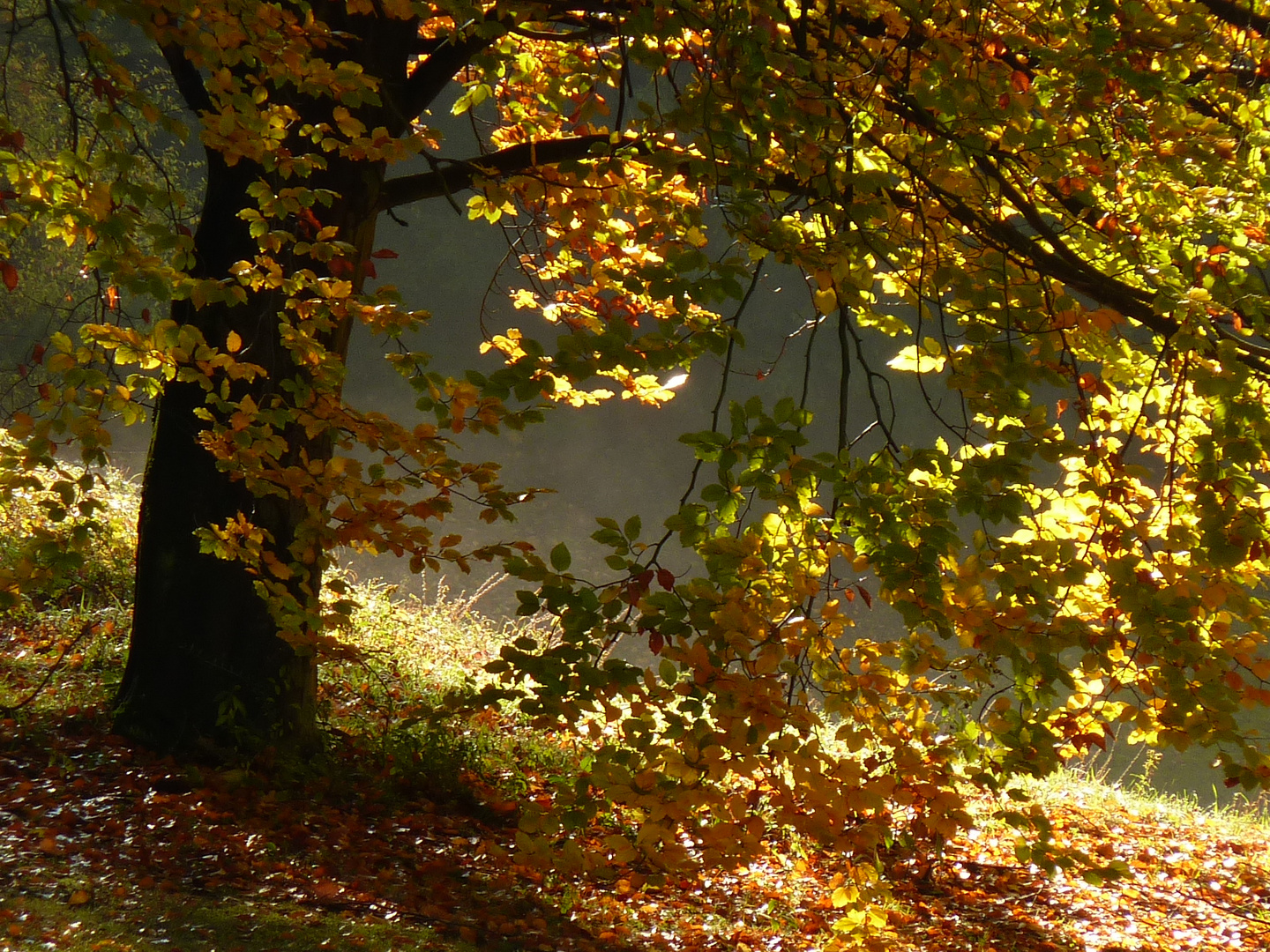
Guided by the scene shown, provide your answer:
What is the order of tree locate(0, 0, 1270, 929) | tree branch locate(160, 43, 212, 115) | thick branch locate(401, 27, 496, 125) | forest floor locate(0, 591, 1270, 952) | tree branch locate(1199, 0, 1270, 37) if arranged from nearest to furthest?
tree locate(0, 0, 1270, 929), forest floor locate(0, 591, 1270, 952), tree branch locate(1199, 0, 1270, 37), tree branch locate(160, 43, 212, 115), thick branch locate(401, 27, 496, 125)

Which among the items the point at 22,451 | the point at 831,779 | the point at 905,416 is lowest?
the point at 831,779

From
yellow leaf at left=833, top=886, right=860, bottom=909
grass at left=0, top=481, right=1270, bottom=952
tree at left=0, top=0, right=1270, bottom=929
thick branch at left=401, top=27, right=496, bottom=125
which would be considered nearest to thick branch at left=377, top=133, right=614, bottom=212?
thick branch at left=401, top=27, right=496, bottom=125

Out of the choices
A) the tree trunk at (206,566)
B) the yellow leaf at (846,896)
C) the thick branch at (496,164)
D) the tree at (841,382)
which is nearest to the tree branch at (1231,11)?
the tree at (841,382)

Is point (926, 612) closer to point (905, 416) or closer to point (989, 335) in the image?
point (989, 335)

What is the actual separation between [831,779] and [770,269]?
600 inches

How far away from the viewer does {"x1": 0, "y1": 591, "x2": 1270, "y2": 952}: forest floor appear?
252 cm

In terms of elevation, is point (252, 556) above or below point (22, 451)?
below

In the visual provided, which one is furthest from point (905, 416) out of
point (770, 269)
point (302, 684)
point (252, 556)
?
point (252, 556)

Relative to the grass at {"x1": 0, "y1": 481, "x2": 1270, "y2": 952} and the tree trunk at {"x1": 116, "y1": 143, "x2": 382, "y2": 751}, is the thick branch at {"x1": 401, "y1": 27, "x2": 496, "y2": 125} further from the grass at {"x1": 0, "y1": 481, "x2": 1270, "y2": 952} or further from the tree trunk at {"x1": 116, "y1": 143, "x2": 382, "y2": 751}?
the grass at {"x1": 0, "y1": 481, "x2": 1270, "y2": 952}

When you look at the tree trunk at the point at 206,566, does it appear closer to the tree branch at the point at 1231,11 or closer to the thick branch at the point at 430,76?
the thick branch at the point at 430,76

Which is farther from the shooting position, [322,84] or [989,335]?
[322,84]

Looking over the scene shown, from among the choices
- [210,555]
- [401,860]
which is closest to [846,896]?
[401,860]

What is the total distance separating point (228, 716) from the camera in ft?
11.8

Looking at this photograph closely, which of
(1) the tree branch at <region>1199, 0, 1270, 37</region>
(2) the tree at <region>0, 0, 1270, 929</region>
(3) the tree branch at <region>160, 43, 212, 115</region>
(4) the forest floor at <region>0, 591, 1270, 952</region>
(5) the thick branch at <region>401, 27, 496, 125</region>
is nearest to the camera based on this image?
(2) the tree at <region>0, 0, 1270, 929</region>
